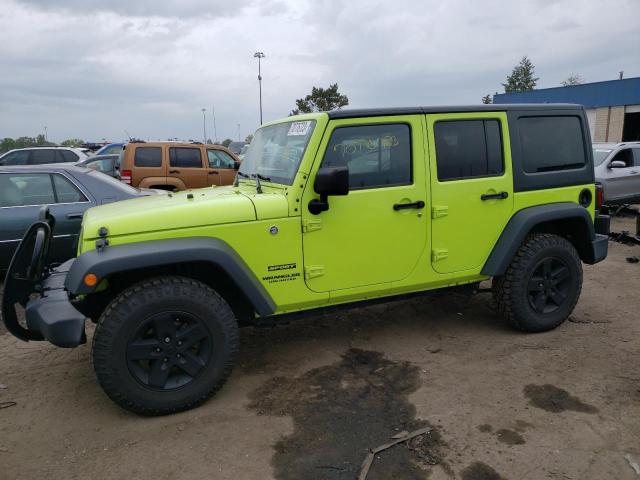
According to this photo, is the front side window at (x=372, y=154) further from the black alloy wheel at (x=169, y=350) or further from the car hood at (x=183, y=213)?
the black alloy wheel at (x=169, y=350)

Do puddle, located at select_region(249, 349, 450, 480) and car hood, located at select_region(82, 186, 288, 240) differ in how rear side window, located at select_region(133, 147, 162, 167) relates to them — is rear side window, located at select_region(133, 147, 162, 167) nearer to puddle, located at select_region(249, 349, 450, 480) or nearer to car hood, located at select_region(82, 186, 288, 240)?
car hood, located at select_region(82, 186, 288, 240)

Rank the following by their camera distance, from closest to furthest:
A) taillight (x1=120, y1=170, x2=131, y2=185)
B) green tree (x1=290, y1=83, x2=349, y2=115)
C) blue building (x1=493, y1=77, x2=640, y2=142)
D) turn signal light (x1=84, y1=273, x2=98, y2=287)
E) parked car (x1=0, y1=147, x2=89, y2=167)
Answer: turn signal light (x1=84, y1=273, x2=98, y2=287)
taillight (x1=120, y1=170, x2=131, y2=185)
parked car (x1=0, y1=147, x2=89, y2=167)
blue building (x1=493, y1=77, x2=640, y2=142)
green tree (x1=290, y1=83, x2=349, y2=115)

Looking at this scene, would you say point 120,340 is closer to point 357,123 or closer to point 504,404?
point 357,123

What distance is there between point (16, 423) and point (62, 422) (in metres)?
0.30

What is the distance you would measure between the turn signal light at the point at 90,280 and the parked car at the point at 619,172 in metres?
10.3

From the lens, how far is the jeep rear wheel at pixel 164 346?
119 inches

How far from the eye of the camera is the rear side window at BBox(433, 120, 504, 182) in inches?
154

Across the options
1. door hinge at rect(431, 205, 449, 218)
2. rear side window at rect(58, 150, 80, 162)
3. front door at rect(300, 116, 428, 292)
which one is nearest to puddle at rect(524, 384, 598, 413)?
front door at rect(300, 116, 428, 292)

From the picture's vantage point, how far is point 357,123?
3.63 m

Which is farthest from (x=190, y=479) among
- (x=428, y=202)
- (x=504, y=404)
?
(x=428, y=202)

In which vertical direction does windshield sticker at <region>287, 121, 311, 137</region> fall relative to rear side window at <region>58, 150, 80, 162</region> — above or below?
below

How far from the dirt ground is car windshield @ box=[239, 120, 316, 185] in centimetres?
150

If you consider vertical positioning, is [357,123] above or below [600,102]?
below

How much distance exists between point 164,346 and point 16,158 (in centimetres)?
1354
